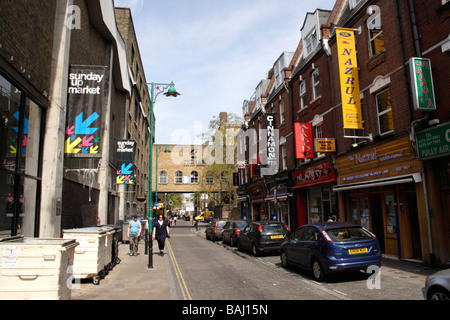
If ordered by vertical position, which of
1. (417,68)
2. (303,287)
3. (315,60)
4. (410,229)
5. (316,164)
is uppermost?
(315,60)

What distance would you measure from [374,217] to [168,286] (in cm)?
926

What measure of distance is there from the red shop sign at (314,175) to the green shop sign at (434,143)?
18.0 ft

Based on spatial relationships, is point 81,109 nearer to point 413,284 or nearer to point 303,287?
point 303,287

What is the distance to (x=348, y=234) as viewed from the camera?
846 centimetres

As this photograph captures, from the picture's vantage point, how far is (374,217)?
1308 centimetres

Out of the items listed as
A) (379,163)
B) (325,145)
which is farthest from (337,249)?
(325,145)

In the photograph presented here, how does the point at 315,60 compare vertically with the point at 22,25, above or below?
above

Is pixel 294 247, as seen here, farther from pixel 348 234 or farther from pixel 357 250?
pixel 357 250

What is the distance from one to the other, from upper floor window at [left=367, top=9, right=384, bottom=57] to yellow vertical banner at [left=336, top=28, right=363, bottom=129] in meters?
0.67

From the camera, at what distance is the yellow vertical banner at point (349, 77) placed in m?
13.0

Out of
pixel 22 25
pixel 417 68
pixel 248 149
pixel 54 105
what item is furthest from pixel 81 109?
pixel 248 149

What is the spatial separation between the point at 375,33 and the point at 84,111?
465 inches

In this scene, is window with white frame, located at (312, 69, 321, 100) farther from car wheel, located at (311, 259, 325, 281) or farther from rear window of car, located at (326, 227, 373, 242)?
car wheel, located at (311, 259, 325, 281)

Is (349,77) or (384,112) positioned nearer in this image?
(384,112)
